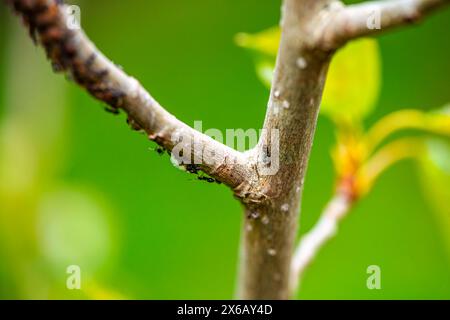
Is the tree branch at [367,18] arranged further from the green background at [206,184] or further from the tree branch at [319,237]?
the green background at [206,184]

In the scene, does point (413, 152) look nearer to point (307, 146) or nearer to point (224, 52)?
point (307, 146)

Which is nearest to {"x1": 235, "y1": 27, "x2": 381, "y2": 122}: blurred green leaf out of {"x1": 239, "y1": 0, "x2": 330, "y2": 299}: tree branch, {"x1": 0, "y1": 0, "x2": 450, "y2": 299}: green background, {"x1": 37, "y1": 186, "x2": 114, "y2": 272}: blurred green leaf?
{"x1": 239, "y1": 0, "x2": 330, "y2": 299}: tree branch

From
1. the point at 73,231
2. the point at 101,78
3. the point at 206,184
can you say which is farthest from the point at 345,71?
the point at 206,184

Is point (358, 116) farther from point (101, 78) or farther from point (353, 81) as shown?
point (101, 78)

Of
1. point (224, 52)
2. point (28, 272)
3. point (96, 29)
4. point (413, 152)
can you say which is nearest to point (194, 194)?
point (224, 52)

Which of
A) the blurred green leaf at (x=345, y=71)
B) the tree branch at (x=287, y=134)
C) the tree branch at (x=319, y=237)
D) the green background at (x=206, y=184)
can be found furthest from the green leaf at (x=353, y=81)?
the green background at (x=206, y=184)
